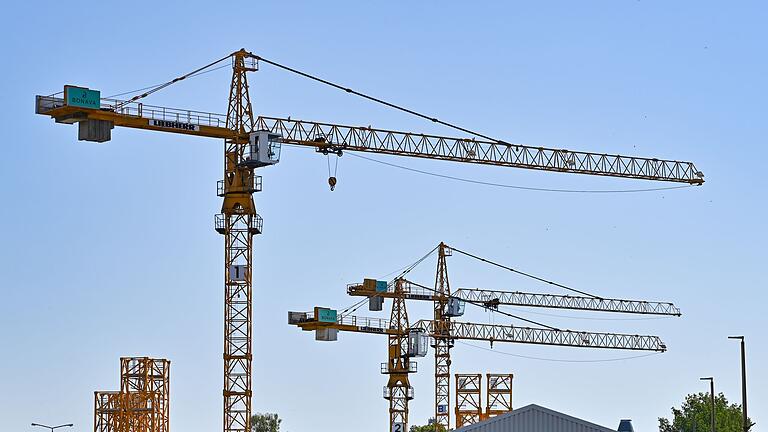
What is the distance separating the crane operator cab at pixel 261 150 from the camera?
125 m

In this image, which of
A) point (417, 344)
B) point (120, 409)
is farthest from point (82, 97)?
point (417, 344)

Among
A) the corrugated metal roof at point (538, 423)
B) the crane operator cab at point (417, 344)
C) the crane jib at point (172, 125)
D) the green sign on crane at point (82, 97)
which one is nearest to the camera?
the corrugated metal roof at point (538, 423)

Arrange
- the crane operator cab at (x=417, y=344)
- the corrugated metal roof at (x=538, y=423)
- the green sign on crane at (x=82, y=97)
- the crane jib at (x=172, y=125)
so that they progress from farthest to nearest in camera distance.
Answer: the crane operator cab at (x=417, y=344)
the crane jib at (x=172, y=125)
the green sign on crane at (x=82, y=97)
the corrugated metal roof at (x=538, y=423)

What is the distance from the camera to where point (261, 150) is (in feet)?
411

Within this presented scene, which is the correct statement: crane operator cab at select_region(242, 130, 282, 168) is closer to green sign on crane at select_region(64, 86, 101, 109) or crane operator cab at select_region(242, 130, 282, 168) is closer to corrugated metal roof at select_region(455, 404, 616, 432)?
green sign on crane at select_region(64, 86, 101, 109)

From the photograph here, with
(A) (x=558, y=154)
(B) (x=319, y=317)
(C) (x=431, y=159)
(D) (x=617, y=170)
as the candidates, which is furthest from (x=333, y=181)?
(D) (x=617, y=170)

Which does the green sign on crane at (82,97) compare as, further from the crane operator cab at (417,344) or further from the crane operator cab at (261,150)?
the crane operator cab at (417,344)

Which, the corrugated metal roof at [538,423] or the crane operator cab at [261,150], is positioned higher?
the crane operator cab at [261,150]

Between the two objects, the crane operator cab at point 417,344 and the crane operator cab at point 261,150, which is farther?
the crane operator cab at point 417,344

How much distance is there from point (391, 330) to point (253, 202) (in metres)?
70.3

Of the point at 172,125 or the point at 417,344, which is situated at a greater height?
the point at 172,125

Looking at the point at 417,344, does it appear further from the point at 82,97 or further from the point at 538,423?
the point at 538,423

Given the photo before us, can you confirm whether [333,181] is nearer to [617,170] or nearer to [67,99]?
[67,99]

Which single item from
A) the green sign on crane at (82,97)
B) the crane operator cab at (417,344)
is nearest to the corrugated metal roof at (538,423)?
the green sign on crane at (82,97)
